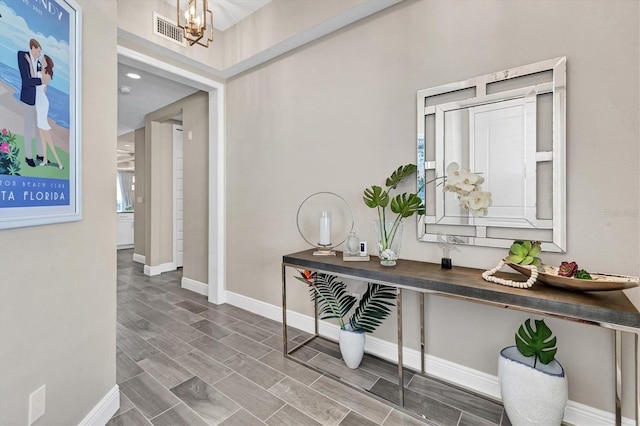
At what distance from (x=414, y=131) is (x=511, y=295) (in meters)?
1.21

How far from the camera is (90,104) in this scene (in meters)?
1.49

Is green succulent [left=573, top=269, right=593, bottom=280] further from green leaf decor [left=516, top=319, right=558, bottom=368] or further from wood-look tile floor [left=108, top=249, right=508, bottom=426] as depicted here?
wood-look tile floor [left=108, top=249, right=508, bottom=426]

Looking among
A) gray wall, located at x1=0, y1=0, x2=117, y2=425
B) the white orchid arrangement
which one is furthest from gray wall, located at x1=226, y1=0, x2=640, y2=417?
gray wall, located at x1=0, y1=0, x2=117, y2=425

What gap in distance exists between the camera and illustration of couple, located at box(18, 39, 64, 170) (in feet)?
3.68

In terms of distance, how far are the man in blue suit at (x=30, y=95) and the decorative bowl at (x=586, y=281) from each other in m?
2.21

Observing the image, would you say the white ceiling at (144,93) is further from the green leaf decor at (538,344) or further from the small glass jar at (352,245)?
the green leaf decor at (538,344)

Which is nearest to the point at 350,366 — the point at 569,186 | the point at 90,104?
the point at 569,186

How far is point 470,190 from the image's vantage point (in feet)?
5.25

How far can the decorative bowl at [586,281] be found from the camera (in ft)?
3.88

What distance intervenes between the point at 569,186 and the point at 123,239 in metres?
9.19

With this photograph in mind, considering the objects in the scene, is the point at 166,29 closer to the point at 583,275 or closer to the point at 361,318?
the point at 361,318

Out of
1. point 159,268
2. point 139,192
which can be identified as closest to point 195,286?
point 159,268

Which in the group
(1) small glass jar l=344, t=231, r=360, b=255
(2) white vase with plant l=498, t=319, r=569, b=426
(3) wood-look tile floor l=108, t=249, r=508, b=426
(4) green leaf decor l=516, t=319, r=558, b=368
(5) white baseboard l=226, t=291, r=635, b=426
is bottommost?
(3) wood-look tile floor l=108, t=249, r=508, b=426

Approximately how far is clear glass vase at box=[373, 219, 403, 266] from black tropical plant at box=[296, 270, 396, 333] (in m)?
0.30
